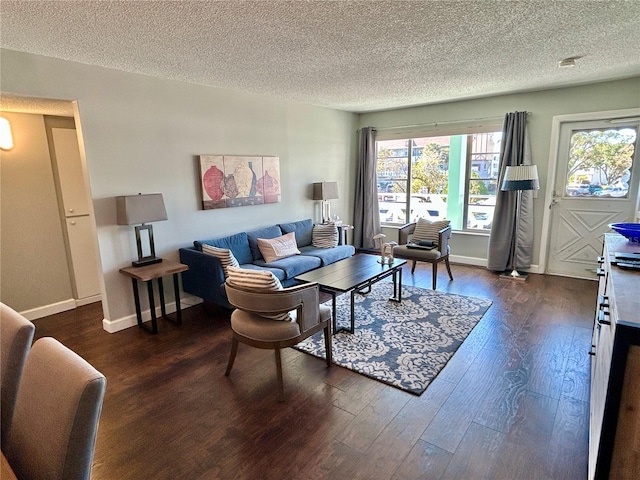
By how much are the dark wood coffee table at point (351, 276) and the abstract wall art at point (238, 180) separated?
153cm

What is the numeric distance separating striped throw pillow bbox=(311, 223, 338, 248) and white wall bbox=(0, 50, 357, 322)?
0.55 metres

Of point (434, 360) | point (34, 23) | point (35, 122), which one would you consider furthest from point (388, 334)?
point (35, 122)

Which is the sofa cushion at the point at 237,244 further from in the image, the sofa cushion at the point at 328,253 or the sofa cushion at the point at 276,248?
the sofa cushion at the point at 328,253

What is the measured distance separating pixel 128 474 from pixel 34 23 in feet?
9.09

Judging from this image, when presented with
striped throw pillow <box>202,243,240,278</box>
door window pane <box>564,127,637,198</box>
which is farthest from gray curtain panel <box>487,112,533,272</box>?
striped throw pillow <box>202,243,240,278</box>

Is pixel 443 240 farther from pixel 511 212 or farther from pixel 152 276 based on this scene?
pixel 152 276

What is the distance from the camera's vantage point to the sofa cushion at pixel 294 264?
3920mm

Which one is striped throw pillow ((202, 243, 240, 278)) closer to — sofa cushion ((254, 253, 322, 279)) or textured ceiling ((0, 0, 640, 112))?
sofa cushion ((254, 253, 322, 279))

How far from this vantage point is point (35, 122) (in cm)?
359

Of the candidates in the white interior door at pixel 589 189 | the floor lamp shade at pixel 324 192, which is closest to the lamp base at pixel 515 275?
the white interior door at pixel 589 189

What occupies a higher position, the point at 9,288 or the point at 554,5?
the point at 554,5

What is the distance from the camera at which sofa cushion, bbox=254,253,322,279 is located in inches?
154

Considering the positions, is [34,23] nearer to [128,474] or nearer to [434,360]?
[128,474]

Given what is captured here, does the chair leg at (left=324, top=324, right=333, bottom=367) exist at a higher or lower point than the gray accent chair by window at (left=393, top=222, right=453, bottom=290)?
lower
